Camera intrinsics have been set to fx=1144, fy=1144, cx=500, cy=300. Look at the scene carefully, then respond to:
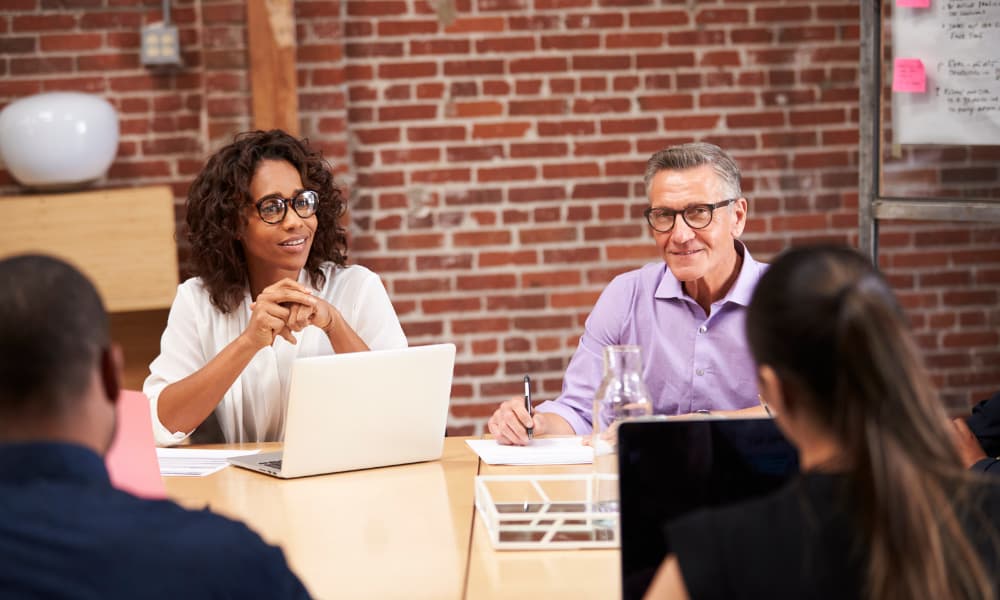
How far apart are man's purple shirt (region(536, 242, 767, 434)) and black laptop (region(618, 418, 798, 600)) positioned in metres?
1.18

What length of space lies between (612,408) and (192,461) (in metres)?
0.95

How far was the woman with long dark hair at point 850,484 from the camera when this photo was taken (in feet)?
3.28

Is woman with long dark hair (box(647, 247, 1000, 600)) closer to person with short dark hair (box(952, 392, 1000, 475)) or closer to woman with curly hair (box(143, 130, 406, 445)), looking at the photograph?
person with short dark hair (box(952, 392, 1000, 475))

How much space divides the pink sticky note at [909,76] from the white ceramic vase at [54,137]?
94.3 inches

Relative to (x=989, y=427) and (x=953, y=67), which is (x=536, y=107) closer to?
(x=953, y=67)

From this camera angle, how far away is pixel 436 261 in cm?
395

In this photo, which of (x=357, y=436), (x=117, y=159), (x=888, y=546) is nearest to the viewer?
(x=888, y=546)

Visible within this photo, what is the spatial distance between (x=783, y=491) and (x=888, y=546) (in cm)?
10

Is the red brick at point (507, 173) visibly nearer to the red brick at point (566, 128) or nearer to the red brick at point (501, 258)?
the red brick at point (566, 128)

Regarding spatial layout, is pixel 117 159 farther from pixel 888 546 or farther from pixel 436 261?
pixel 888 546

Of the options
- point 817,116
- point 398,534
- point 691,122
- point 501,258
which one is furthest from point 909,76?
point 398,534

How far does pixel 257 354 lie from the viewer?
2.68 meters

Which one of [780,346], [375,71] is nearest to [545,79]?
[375,71]

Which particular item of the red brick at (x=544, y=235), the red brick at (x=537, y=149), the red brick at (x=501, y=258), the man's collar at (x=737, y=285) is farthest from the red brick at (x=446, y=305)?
the man's collar at (x=737, y=285)
